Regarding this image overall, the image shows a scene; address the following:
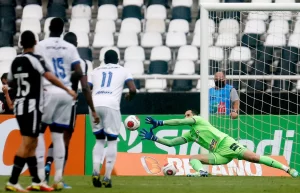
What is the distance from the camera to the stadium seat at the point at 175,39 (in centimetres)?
2309

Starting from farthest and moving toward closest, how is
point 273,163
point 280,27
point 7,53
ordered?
point 7,53 → point 280,27 → point 273,163

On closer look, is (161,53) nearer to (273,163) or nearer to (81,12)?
(81,12)

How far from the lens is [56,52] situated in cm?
1198

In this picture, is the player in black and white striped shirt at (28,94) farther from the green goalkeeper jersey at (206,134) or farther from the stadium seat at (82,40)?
the stadium seat at (82,40)

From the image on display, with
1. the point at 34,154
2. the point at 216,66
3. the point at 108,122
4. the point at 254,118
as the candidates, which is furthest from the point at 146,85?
the point at 34,154

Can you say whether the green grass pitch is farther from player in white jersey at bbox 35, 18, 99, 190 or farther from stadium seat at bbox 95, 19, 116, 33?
stadium seat at bbox 95, 19, 116, 33

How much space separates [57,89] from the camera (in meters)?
11.9

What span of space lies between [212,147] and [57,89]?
534cm

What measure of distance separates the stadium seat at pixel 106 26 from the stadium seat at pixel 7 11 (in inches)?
80.9

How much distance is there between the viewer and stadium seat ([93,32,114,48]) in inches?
919

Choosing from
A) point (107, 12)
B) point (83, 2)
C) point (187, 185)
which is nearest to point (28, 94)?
point (187, 185)

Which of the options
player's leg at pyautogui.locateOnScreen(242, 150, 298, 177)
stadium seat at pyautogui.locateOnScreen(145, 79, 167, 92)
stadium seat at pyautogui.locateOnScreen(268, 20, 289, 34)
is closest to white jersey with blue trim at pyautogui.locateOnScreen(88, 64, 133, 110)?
player's leg at pyautogui.locateOnScreen(242, 150, 298, 177)

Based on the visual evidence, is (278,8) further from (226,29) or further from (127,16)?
(127,16)

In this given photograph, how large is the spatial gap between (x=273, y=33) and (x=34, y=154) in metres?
11.7
